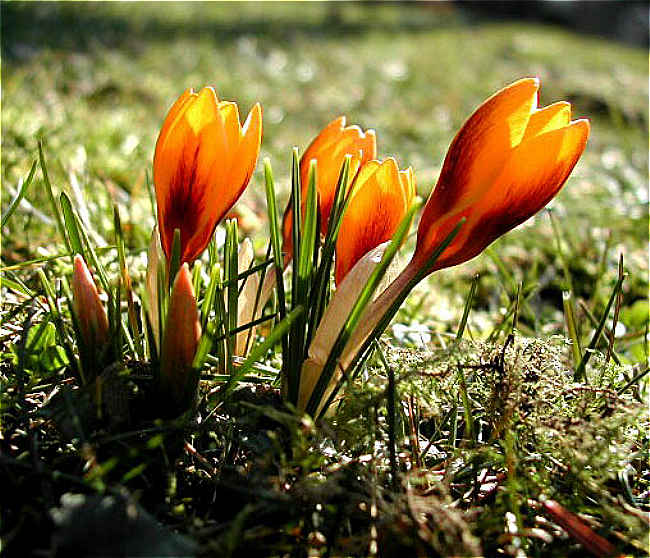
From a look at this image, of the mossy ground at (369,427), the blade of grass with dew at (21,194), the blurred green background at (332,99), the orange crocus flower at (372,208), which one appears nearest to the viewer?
the mossy ground at (369,427)

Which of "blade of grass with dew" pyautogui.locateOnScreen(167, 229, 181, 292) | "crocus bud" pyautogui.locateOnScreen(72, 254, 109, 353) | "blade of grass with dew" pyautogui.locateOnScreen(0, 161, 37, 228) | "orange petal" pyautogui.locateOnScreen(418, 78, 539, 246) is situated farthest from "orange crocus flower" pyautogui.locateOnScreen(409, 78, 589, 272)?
"blade of grass with dew" pyautogui.locateOnScreen(0, 161, 37, 228)

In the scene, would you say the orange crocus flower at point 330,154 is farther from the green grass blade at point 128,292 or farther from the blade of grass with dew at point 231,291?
the green grass blade at point 128,292

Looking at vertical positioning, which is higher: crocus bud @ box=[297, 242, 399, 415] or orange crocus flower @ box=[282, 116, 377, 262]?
orange crocus flower @ box=[282, 116, 377, 262]

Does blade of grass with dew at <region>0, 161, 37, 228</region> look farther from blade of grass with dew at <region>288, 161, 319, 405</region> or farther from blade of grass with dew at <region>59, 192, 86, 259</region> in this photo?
blade of grass with dew at <region>288, 161, 319, 405</region>

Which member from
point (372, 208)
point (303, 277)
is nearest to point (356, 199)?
point (372, 208)

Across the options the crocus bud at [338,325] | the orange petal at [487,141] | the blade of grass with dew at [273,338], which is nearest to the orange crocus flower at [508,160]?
the orange petal at [487,141]

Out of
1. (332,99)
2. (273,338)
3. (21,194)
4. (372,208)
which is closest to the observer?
(273,338)

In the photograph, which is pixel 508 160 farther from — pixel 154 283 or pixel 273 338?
pixel 154 283
